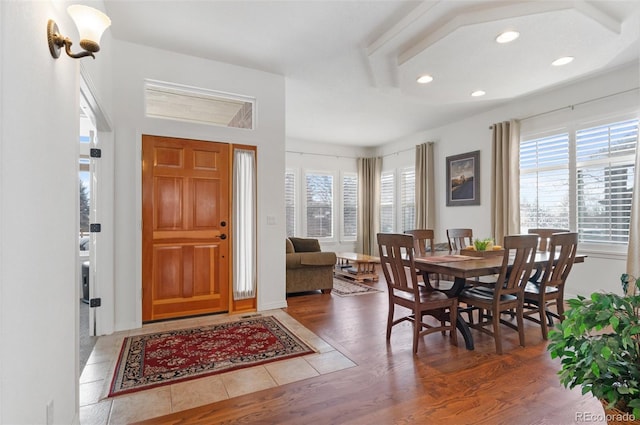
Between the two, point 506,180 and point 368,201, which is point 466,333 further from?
point 368,201

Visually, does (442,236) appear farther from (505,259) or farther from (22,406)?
(22,406)

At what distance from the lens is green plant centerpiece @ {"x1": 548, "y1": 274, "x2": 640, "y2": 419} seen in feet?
3.69

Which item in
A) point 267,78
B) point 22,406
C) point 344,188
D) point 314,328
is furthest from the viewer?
point 344,188

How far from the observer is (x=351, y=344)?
9.54 ft

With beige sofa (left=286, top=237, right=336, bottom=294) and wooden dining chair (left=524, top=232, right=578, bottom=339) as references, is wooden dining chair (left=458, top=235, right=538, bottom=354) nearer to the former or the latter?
wooden dining chair (left=524, top=232, right=578, bottom=339)

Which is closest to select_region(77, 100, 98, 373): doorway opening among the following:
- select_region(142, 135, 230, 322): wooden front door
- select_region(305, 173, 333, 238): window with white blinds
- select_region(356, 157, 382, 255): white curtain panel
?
select_region(142, 135, 230, 322): wooden front door

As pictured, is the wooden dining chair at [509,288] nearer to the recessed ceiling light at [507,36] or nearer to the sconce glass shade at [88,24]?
the recessed ceiling light at [507,36]

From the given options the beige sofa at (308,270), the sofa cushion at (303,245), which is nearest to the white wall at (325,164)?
the sofa cushion at (303,245)

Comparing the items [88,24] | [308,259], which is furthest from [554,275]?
[88,24]

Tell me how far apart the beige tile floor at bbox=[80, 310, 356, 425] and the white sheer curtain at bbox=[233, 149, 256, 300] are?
1.20 m

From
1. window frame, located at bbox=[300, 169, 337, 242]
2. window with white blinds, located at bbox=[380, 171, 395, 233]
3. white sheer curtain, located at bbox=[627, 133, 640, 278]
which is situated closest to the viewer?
white sheer curtain, located at bbox=[627, 133, 640, 278]

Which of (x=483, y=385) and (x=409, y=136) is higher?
(x=409, y=136)

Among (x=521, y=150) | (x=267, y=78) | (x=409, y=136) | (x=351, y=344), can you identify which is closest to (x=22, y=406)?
(x=351, y=344)

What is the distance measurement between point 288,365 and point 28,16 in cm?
249
